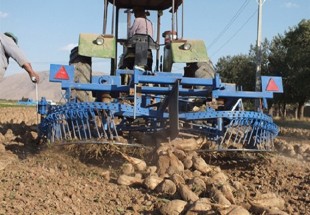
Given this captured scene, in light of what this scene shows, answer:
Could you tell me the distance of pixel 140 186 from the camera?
4879 millimetres

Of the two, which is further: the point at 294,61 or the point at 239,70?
the point at 239,70

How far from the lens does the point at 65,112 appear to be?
230 inches

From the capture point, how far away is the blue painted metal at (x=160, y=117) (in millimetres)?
5777

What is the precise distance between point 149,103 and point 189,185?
2.87 metres

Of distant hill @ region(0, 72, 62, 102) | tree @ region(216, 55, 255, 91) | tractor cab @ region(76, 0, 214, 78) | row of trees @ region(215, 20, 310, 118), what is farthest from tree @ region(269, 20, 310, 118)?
distant hill @ region(0, 72, 62, 102)

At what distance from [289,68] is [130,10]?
21.7 meters

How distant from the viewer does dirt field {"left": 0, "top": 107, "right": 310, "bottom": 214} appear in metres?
3.84

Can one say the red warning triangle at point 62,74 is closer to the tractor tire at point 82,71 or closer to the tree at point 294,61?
the tractor tire at point 82,71

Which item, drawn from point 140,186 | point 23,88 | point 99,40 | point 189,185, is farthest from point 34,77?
point 23,88

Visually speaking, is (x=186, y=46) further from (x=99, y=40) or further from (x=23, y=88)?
(x=23, y=88)

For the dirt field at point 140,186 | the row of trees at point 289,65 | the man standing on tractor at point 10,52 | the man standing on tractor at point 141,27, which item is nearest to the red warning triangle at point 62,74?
the man standing on tractor at point 10,52

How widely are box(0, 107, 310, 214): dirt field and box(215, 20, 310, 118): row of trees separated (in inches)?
832

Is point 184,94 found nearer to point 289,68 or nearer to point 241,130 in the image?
point 241,130

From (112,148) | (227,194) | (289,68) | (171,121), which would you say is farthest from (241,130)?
(289,68)
